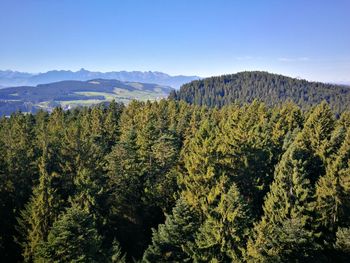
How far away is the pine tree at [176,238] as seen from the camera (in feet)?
91.6

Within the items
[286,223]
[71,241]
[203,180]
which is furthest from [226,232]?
[71,241]

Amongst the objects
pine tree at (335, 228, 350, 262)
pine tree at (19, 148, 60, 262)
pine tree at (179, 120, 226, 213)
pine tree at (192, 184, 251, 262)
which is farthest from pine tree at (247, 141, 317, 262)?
pine tree at (19, 148, 60, 262)

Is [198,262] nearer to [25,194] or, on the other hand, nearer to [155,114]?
[25,194]

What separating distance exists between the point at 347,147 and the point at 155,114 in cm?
4299

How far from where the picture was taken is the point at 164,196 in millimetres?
37562

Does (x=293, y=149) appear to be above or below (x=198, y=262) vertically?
above

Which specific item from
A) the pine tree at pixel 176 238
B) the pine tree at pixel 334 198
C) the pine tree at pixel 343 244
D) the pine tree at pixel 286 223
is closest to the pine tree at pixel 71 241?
the pine tree at pixel 176 238

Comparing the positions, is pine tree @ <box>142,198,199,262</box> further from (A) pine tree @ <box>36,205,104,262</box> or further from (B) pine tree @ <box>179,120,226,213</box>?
(A) pine tree @ <box>36,205,104,262</box>

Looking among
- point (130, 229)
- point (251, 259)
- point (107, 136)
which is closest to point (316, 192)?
point (251, 259)

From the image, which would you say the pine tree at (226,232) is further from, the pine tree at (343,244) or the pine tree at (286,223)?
the pine tree at (343,244)

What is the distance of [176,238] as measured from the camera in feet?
92.7

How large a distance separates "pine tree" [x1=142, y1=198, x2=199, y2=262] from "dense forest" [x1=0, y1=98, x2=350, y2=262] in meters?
0.09

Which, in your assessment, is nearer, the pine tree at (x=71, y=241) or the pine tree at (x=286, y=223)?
the pine tree at (x=71, y=241)

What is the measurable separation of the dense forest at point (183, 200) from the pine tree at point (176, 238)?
3.6 inches
